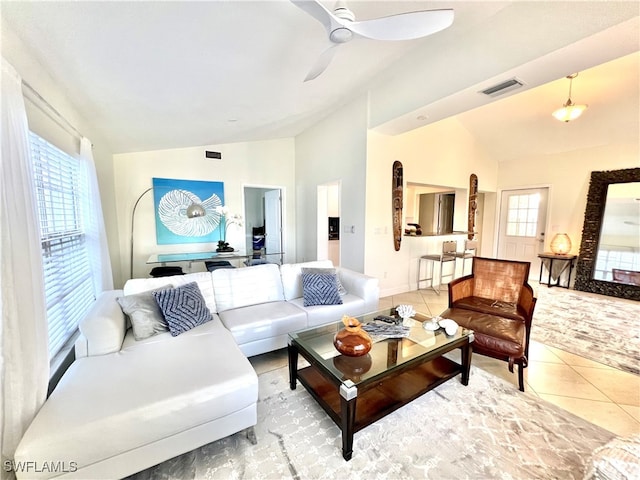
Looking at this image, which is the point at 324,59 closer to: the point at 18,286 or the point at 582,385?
the point at 18,286

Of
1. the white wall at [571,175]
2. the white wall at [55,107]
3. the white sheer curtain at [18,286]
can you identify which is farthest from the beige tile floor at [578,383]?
the white wall at [571,175]

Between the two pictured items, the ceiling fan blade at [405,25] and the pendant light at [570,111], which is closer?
the ceiling fan blade at [405,25]

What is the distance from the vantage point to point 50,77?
170cm

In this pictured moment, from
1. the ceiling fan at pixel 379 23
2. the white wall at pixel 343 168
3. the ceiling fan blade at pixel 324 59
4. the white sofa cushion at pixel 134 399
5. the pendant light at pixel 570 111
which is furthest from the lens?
the white wall at pixel 343 168

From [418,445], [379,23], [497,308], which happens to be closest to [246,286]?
[418,445]

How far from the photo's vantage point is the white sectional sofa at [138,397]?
3.58 ft

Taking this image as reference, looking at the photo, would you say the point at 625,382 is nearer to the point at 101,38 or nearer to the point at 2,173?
the point at 2,173

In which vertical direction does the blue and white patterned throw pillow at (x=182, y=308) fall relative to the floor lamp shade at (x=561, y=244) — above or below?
below

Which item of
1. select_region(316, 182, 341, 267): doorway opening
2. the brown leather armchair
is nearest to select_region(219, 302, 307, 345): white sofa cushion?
the brown leather armchair

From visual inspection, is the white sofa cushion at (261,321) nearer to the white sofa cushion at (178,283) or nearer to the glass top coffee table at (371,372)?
the white sofa cushion at (178,283)

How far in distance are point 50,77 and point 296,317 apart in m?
2.45

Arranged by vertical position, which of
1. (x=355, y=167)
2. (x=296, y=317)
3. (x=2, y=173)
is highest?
(x=355, y=167)

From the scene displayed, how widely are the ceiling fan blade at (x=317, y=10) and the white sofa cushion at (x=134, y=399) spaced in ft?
6.97

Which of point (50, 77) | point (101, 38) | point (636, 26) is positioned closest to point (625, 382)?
point (636, 26)
